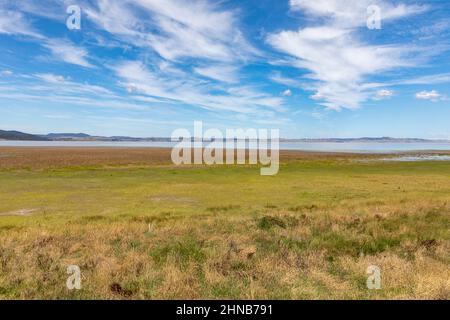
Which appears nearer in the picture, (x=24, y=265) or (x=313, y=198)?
(x=24, y=265)

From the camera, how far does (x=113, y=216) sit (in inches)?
719

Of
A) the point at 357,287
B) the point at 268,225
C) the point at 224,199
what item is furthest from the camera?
the point at 224,199

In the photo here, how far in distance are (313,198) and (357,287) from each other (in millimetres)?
17231

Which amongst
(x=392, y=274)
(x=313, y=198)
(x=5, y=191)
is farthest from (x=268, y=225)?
(x=5, y=191)

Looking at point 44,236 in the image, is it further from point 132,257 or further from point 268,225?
point 268,225

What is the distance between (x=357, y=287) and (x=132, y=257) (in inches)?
239

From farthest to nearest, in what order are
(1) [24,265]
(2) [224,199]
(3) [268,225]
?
(2) [224,199] → (3) [268,225] → (1) [24,265]

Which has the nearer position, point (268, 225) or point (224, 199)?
point (268, 225)
